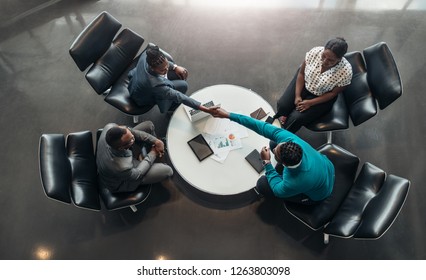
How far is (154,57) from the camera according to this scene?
2701 millimetres

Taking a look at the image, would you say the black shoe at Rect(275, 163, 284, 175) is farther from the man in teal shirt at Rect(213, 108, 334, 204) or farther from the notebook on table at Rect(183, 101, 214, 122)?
the notebook on table at Rect(183, 101, 214, 122)

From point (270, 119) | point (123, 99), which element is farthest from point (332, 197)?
point (123, 99)

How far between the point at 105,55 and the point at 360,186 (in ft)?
9.36

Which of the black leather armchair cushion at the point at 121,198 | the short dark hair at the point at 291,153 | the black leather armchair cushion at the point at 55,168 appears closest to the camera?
the short dark hair at the point at 291,153

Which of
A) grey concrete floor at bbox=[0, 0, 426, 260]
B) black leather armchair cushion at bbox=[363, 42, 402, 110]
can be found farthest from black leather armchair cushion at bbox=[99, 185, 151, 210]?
black leather armchair cushion at bbox=[363, 42, 402, 110]

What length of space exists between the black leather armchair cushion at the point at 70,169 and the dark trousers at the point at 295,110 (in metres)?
1.88

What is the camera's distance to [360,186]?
2.86 m

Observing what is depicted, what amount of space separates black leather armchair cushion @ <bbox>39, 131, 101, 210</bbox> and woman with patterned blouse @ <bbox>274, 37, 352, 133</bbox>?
1.88m

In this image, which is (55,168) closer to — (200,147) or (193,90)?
(200,147)

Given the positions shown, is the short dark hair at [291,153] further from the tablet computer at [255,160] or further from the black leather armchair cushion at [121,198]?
the black leather armchair cushion at [121,198]

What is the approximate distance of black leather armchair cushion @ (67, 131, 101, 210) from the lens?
272 centimetres

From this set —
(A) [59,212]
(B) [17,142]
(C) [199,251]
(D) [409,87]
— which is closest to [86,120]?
(B) [17,142]

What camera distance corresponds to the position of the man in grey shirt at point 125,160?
2461 millimetres

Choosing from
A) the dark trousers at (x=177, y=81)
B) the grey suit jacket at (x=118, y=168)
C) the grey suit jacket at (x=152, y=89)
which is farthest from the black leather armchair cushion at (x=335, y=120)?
the grey suit jacket at (x=118, y=168)
